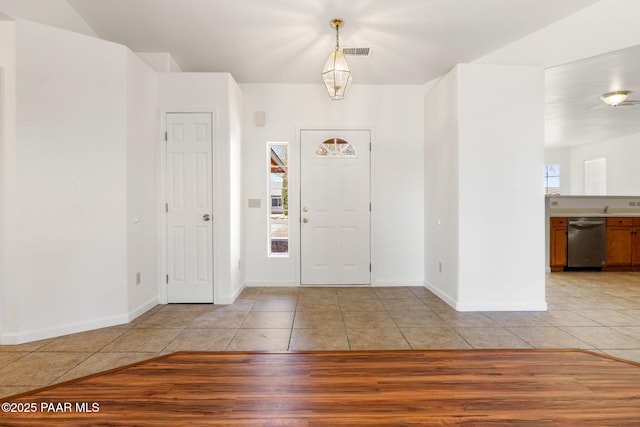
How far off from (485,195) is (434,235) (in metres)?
0.88

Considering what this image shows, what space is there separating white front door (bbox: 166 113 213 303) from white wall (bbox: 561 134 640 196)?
9.45 m

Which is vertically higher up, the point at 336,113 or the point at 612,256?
the point at 336,113

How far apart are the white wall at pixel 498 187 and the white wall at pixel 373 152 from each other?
39.3 inches

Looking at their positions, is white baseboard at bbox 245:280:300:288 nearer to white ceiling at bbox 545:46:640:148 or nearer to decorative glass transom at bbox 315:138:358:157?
decorative glass transom at bbox 315:138:358:157

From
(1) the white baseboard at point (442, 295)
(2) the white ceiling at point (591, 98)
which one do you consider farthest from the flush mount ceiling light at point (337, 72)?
(1) the white baseboard at point (442, 295)

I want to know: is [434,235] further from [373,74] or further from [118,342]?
[118,342]

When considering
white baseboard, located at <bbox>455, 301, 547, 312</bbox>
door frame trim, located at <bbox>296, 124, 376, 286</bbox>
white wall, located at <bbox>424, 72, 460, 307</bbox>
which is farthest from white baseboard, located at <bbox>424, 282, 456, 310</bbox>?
door frame trim, located at <bbox>296, 124, 376, 286</bbox>

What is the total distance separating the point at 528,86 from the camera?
348cm

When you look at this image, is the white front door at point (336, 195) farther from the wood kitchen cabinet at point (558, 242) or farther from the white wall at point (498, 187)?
the wood kitchen cabinet at point (558, 242)

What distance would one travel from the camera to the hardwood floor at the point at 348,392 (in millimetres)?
1625

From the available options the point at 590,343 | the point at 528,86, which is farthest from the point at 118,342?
the point at 528,86

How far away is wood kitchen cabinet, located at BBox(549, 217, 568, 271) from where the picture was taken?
17.8ft

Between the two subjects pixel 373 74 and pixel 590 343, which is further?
pixel 373 74

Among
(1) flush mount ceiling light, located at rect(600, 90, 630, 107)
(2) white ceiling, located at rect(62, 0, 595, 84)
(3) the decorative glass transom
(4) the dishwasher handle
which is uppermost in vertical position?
(2) white ceiling, located at rect(62, 0, 595, 84)
